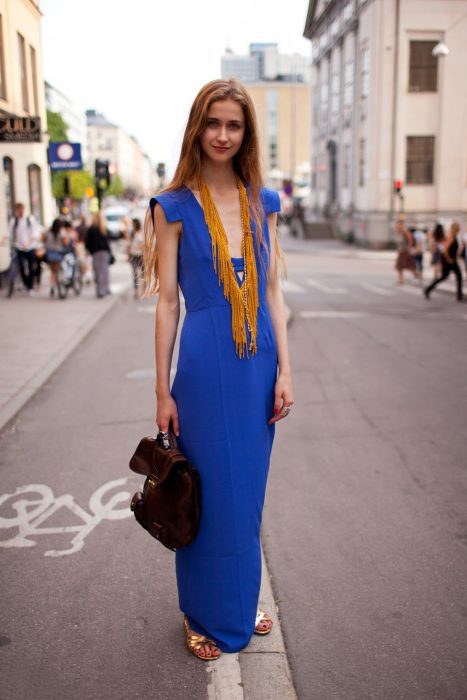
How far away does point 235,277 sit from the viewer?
2.59 meters

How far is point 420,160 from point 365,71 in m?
5.43

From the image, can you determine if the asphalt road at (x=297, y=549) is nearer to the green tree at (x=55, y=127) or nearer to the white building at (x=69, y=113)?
the green tree at (x=55, y=127)

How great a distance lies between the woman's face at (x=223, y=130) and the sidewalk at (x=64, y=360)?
1998mm

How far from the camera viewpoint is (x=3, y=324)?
11.6 meters

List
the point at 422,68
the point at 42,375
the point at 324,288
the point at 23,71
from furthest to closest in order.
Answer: the point at 422,68 → the point at 23,71 → the point at 324,288 → the point at 42,375

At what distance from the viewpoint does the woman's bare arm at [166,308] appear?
2.58m

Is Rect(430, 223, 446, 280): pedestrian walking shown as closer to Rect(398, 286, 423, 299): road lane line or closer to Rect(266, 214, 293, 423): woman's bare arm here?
Rect(398, 286, 423, 299): road lane line

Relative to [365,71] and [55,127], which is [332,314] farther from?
[55,127]

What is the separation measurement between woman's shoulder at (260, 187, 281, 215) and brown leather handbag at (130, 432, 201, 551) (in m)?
0.99

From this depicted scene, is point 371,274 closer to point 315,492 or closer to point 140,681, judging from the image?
point 315,492

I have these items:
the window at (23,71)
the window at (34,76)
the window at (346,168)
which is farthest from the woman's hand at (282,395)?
Answer: the window at (346,168)

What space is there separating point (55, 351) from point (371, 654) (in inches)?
289

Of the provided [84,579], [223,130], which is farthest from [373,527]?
[223,130]

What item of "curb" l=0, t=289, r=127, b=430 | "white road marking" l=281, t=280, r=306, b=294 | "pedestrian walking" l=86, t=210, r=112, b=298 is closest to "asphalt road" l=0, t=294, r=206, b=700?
"curb" l=0, t=289, r=127, b=430
